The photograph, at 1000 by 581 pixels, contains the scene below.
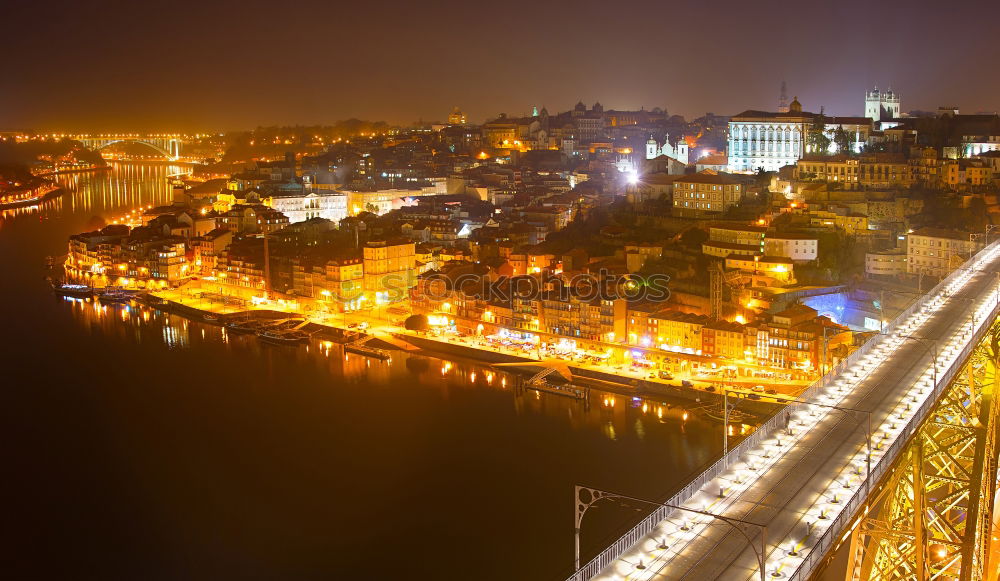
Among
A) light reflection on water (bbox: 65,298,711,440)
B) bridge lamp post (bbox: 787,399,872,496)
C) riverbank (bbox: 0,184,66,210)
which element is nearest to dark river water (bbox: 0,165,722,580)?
light reflection on water (bbox: 65,298,711,440)

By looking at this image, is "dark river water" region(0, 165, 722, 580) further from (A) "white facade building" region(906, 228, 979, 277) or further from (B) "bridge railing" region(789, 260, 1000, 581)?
(A) "white facade building" region(906, 228, 979, 277)

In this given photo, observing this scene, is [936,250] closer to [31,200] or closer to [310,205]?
[310,205]

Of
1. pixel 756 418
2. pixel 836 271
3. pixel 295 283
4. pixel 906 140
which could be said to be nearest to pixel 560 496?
pixel 756 418

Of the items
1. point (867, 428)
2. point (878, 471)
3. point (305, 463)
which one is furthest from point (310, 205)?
point (878, 471)

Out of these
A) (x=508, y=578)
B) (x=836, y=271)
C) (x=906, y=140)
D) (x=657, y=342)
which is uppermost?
(x=906, y=140)

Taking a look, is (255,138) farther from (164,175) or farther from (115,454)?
(115,454)

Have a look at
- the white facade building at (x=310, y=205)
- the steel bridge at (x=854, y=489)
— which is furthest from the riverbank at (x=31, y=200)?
the steel bridge at (x=854, y=489)

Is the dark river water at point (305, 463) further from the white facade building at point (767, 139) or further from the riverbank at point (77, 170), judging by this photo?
the riverbank at point (77, 170)
